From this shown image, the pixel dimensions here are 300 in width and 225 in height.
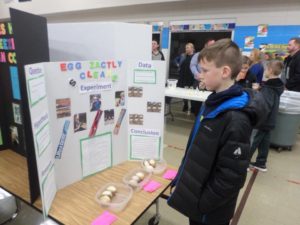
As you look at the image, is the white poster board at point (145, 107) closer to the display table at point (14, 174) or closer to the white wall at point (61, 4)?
the display table at point (14, 174)

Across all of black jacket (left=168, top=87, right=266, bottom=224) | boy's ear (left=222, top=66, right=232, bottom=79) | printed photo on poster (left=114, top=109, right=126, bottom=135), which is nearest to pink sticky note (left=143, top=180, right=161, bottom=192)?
black jacket (left=168, top=87, right=266, bottom=224)

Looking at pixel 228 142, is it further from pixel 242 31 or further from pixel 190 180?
pixel 242 31

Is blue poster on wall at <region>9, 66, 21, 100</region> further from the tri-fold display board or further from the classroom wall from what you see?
the classroom wall

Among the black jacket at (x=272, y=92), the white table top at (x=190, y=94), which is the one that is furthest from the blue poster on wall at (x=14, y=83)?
the white table top at (x=190, y=94)

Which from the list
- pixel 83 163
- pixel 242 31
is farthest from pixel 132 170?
pixel 242 31

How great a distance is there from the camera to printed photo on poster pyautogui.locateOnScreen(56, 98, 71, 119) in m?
1.11

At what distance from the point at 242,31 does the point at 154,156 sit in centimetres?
462

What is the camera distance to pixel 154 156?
4.97 ft

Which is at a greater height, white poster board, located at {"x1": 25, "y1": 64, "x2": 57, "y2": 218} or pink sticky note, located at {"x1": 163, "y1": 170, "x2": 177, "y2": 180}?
white poster board, located at {"x1": 25, "y1": 64, "x2": 57, "y2": 218}

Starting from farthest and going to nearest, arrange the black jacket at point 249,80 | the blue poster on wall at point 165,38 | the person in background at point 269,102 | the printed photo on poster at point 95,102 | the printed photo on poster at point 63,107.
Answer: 1. the blue poster on wall at point 165,38
2. the black jacket at point 249,80
3. the person in background at point 269,102
4. the printed photo on poster at point 95,102
5. the printed photo on poster at point 63,107

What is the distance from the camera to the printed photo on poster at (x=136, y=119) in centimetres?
144

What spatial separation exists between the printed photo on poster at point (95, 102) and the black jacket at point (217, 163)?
548 mm

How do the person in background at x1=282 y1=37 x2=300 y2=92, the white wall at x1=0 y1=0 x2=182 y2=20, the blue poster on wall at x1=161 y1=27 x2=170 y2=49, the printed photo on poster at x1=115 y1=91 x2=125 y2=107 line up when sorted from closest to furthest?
the printed photo on poster at x1=115 y1=91 x2=125 y2=107
the person in background at x1=282 y1=37 x2=300 y2=92
the white wall at x1=0 y1=0 x2=182 y2=20
the blue poster on wall at x1=161 y1=27 x2=170 y2=49

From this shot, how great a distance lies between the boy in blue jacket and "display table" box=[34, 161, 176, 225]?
0.60 feet
